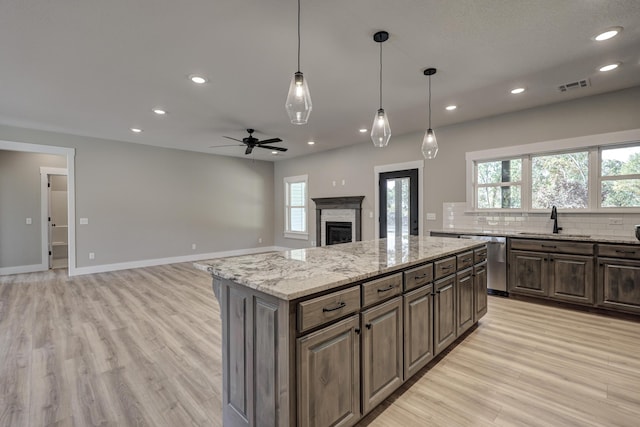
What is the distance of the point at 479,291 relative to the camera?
310 centimetres

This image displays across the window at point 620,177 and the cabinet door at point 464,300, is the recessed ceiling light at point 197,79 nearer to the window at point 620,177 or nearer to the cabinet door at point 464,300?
the cabinet door at point 464,300

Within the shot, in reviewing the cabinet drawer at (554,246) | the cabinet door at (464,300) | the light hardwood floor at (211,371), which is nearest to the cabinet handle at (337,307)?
the light hardwood floor at (211,371)

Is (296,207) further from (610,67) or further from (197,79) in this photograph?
(610,67)

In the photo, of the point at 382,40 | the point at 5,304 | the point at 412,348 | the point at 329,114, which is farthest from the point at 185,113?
the point at 412,348

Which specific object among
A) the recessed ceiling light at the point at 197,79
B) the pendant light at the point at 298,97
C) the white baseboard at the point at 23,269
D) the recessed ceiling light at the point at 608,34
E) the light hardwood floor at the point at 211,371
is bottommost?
the light hardwood floor at the point at 211,371

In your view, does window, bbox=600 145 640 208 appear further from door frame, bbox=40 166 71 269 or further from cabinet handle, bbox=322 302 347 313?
door frame, bbox=40 166 71 269

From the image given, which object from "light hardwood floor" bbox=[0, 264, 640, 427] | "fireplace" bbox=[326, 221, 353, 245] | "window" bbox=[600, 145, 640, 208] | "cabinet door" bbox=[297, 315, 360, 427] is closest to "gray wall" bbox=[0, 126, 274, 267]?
"fireplace" bbox=[326, 221, 353, 245]

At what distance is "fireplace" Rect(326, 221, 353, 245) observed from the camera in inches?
274

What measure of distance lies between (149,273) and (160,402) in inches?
181

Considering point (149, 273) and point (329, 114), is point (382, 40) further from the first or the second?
point (149, 273)

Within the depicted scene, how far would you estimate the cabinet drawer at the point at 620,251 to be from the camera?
3.24 meters

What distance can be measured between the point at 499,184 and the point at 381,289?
394cm

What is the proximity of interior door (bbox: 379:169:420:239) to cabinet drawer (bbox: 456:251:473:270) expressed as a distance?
2825mm

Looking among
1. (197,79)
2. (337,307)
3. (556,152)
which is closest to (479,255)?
(337,307)
